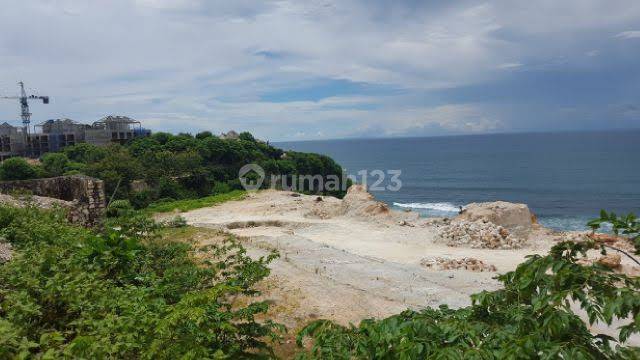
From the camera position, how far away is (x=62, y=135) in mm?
94875

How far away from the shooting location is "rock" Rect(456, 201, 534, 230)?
76.6ft

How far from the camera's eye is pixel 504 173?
107 meters

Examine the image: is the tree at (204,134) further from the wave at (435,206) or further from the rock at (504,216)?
the rock at (504,216)

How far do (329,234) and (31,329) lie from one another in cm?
1827

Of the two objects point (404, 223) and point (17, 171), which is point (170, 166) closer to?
point (17, 171)

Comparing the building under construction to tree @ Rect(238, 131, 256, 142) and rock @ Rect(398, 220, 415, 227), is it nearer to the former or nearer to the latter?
tree @ Rect(238, 131, 256, 142)

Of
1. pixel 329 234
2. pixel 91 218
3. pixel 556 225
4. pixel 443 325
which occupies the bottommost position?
pixel 556 225

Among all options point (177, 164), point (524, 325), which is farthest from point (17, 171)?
point (524, 325)

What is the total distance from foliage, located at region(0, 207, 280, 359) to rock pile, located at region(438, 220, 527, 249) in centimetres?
1445

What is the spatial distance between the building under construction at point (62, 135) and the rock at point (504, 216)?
7821cm

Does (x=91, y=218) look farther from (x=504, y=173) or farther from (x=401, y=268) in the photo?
(x=504, y=173)

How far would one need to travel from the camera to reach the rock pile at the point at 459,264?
53.7ft

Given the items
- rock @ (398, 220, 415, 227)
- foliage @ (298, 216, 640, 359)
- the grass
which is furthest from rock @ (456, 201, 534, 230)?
foliage @ (298, 216, 640, 359)

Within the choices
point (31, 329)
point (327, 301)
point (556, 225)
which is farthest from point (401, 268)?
point (556, 225)
